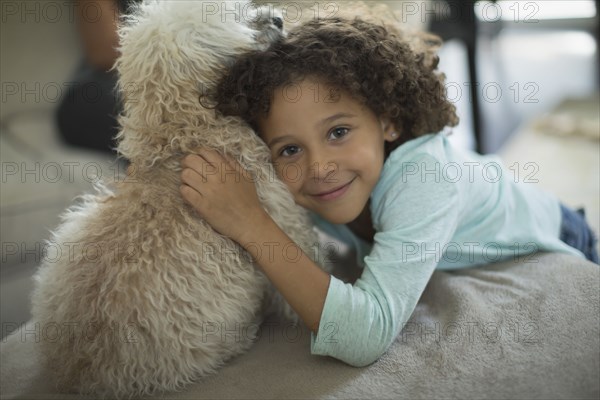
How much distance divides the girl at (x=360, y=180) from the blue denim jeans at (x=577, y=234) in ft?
0.47

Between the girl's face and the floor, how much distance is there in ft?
2.47

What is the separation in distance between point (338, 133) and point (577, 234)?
0.72 meters

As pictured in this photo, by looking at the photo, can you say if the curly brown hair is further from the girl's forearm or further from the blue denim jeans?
the blue denim jeans

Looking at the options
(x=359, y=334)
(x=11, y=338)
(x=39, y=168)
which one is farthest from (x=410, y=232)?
(x=39, y=168)

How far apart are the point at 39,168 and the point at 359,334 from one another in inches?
46.1

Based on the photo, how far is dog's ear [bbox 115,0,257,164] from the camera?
904 mm

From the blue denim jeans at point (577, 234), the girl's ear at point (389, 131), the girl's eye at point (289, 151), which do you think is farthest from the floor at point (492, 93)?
the girl's ear at point (389, 131)

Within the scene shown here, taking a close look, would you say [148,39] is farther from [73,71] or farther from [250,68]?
[73,71]

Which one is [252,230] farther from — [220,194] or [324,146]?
[324,146]

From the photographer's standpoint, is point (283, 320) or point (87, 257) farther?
point (283, 320)

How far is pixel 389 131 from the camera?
1172 mm

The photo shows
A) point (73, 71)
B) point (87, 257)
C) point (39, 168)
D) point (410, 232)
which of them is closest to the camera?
point (87, 257)

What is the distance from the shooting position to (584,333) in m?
0.94

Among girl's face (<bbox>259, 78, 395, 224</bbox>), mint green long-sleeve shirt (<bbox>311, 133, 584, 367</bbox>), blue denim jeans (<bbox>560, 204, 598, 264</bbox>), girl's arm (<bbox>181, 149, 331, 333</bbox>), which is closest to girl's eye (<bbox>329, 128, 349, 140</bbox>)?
girl's face (<bbox>259, 78, 395, 224</bbox>)
